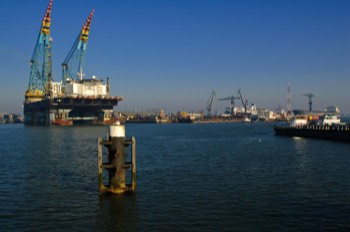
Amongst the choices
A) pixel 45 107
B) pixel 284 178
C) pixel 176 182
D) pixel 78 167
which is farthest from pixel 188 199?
pixel 45 107

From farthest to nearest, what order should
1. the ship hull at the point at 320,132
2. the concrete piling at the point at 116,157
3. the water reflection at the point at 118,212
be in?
the ship hull at the point at 320,132 → the concrete piling at the point at 116,157 → the water reflection at the point at 118,212

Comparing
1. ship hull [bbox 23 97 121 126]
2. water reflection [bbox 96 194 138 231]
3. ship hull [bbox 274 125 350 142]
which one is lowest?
water reflection [bbox 96 194 138 231]

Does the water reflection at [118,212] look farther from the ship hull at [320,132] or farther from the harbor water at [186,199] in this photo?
the ship hull at [320,132]

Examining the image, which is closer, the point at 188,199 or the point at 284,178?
the point at 188,199

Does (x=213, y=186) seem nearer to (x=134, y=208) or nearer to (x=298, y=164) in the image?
(x=134, y=208)

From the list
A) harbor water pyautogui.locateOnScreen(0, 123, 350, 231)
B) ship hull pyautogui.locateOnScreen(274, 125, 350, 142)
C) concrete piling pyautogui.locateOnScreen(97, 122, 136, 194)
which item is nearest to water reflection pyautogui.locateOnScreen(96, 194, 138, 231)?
harbor water pyautogui.locateOnScreen(0, 123, 350, 231)

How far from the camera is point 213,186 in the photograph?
30.3m

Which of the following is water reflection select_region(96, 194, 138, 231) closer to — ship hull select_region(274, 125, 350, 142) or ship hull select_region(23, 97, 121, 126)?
ship hull select_region(274, 125, 350, 142)

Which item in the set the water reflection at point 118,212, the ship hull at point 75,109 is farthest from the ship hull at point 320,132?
the ship hull at point 75,109

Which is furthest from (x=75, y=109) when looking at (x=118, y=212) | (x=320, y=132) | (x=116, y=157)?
(x=118, y=212)

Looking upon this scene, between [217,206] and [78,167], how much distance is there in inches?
850

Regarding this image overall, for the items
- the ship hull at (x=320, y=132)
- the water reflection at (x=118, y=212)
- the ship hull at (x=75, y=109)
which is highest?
the ship hull at (x=75, y=109)

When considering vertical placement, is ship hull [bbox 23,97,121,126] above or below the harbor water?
above

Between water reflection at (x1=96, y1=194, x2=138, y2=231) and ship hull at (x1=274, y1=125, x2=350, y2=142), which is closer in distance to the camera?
water reflection at (x1=96, y1=194, x2=138, y2=231)
